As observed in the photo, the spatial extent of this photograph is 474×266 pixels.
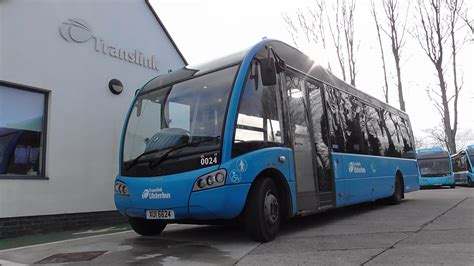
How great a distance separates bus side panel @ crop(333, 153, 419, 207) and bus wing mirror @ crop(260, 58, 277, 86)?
2.75 metres

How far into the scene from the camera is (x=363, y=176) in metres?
9.03

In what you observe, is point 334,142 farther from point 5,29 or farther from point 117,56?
point 5,29

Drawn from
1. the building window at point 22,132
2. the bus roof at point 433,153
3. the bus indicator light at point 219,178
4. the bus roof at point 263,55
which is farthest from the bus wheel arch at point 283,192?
the bus roof at point 433,153

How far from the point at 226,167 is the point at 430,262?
2.53m

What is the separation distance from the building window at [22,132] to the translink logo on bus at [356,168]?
625cm

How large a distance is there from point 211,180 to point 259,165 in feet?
2.48

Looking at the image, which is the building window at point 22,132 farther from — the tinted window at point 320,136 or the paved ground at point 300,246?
the tinted window at point 320,136

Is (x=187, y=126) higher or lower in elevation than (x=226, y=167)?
higher

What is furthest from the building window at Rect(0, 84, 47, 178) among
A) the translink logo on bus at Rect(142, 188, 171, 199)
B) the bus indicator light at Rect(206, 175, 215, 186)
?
the bus indicator light at Rect(206, 175, 215, 186)

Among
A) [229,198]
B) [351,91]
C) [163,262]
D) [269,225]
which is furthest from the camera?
[351,91]

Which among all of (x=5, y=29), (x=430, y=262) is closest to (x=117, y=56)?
(x=5, y=29)

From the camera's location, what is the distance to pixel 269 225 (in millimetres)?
5727

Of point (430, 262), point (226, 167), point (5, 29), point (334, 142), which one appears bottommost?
point (430, 262)

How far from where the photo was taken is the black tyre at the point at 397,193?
451 inches
